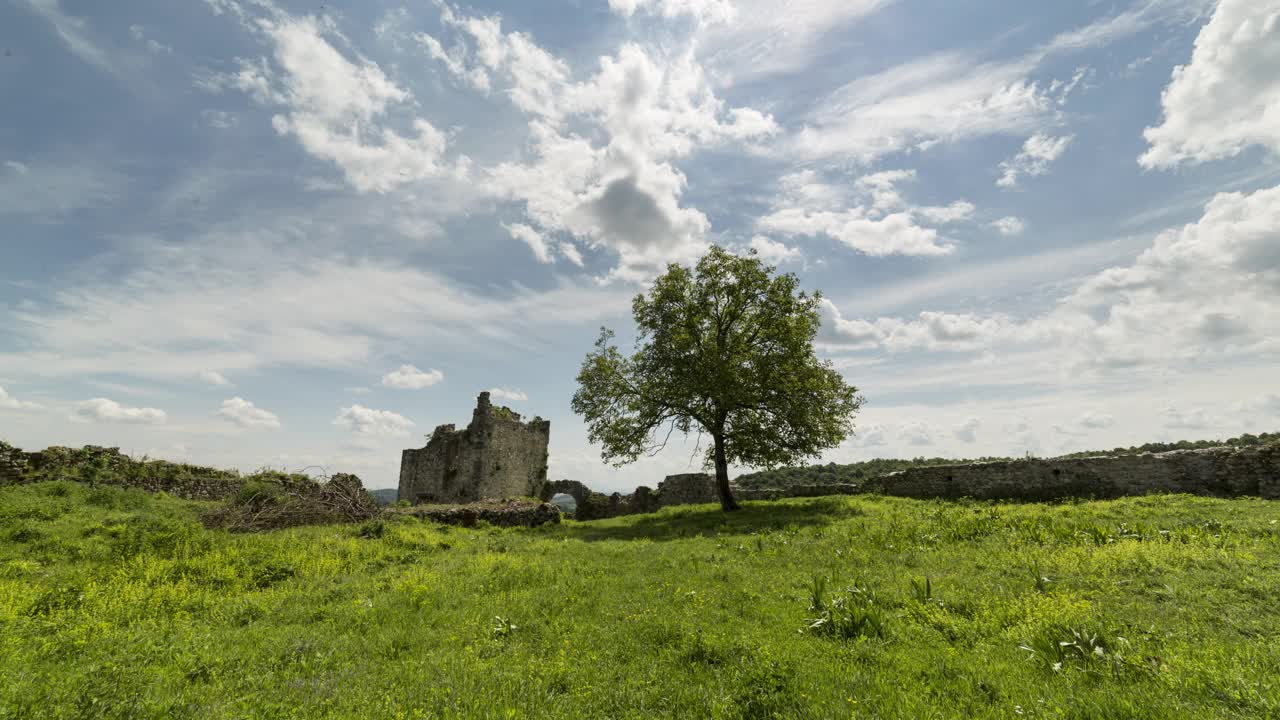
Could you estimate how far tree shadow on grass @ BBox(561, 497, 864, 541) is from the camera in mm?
16078

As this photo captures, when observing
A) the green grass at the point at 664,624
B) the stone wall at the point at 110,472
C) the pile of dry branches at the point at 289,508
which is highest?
the stone wall at the point at 110,472

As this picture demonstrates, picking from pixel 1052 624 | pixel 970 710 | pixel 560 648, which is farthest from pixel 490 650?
pixel 1052 624

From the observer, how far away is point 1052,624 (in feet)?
18.6

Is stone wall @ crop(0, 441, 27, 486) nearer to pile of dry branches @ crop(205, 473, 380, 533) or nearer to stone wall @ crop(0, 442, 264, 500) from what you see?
stone wall @ crop(0, 442, 264, 500)

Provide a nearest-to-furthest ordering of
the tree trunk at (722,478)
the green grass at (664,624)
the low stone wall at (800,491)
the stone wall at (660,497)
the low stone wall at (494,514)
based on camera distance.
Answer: the green grass at (664,624), the low stone wall at (494,514), the tree trunk at (722,478), the low stone wall at (800,491), the stone wall at (660,497)

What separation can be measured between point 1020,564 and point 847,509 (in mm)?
8971

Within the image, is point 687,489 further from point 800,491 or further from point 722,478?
point 722,478

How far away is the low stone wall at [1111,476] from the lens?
1478 cm

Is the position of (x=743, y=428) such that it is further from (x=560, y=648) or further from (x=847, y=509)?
(x=560, y=648)

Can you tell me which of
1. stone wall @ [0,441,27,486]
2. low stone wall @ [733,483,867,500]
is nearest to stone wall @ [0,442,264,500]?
stone wall @ [0,441,27,486]

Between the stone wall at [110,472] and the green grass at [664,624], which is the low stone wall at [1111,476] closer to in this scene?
the green grass at [664,624]

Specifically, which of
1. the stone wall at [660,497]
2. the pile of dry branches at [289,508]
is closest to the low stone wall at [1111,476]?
the stone wall at [660,497]

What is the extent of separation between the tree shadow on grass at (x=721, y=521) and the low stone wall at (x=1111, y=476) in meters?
4.00

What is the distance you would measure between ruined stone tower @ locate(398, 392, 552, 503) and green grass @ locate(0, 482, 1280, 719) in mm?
18745
